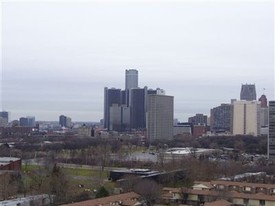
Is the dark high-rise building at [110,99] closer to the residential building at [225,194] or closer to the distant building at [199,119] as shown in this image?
the distant building at [199,119]

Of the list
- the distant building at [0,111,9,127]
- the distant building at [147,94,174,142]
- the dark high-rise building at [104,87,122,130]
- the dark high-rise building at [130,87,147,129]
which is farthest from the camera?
the dark high-rise building at [104,87,122,130]

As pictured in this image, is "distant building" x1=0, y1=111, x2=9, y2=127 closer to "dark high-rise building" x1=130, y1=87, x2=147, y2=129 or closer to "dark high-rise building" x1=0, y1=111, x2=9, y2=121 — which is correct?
"dark high-rise building" x1=0, y1=111, x2=9, y2=121

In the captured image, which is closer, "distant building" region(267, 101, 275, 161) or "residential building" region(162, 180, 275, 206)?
"residential building" region(162, 180, 275, 206)

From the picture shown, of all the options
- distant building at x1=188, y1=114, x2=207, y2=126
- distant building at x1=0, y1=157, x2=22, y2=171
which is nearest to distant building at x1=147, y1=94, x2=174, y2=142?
distant building at x1=188, y1=114, x2=207, y2=126

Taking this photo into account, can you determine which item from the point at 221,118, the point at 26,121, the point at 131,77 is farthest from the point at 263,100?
the point at 26,121

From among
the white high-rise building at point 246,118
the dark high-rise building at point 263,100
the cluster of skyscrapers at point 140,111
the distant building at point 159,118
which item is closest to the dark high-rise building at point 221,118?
the dark high-rise building at point 263,100

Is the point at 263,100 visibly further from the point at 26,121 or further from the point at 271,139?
the point at 271,139
